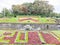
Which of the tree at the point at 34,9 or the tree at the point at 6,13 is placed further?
the tree at the point at 34,9

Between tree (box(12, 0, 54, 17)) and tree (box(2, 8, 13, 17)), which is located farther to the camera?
tree (box(12, 0, 54, 17))

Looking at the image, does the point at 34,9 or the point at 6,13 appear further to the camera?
the point at 34,9

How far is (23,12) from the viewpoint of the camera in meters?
31.7

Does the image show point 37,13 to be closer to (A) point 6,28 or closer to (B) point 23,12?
(B) point 23,12

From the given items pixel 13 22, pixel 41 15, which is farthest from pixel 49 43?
pixel 41 15

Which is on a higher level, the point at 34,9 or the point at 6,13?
the point at 34,9

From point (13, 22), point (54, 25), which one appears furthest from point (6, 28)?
point (54, 25)

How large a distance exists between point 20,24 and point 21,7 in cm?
699

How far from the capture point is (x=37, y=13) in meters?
31.6

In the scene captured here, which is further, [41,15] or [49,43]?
[41,15]

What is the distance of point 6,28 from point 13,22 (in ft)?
5.06

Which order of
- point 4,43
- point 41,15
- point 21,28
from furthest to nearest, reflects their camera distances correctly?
1. point 41,15
2. point 21,28
3. point 4,43

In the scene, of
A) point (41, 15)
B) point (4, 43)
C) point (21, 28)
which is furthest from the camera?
point (41, 15)

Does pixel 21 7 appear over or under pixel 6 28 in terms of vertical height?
over
